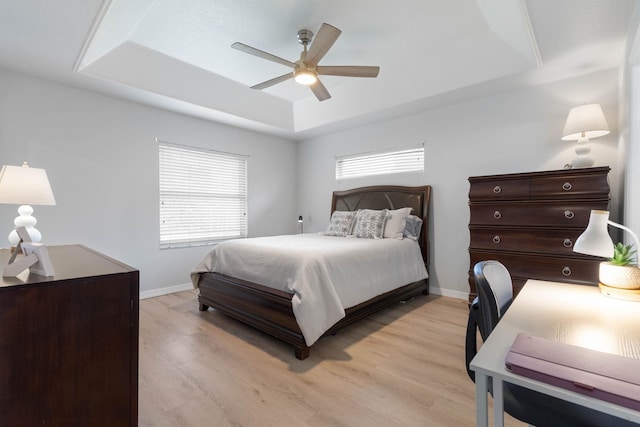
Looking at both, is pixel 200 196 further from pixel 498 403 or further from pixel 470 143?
pixel 498 403

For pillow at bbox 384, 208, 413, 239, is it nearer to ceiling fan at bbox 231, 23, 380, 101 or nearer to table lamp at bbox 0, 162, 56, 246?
ceiling fan at bbox 231, 23, 380, 101

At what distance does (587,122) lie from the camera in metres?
2.62

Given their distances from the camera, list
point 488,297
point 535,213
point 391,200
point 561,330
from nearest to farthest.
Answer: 1. point 561,330
2. point 488,297
3. point 535,213
4. point 391,200

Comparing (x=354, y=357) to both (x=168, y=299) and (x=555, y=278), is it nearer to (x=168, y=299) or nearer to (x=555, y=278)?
(x=555, y=278)

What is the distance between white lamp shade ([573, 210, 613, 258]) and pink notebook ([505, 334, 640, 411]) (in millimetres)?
540

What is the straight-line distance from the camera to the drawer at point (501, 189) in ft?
9.30

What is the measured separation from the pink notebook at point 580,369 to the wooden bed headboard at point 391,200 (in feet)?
10.5

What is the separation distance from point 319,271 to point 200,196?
8.84 ft

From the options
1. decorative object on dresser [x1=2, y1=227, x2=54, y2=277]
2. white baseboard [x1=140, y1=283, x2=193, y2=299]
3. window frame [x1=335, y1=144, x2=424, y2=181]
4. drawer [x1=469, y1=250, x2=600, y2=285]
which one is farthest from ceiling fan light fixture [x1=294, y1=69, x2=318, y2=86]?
white baseboard [x1=140, y1=283, x2=193, y2=299]

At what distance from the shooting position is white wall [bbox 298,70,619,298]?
2.97m

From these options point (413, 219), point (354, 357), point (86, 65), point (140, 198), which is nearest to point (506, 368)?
point (354, 357)

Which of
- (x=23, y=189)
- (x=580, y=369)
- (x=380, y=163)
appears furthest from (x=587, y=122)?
(x=23, y=189)

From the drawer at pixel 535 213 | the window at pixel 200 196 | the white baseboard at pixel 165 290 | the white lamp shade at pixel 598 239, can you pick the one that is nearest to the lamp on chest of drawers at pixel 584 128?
the drawer at pixel 535 213

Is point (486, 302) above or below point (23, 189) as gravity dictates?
below
